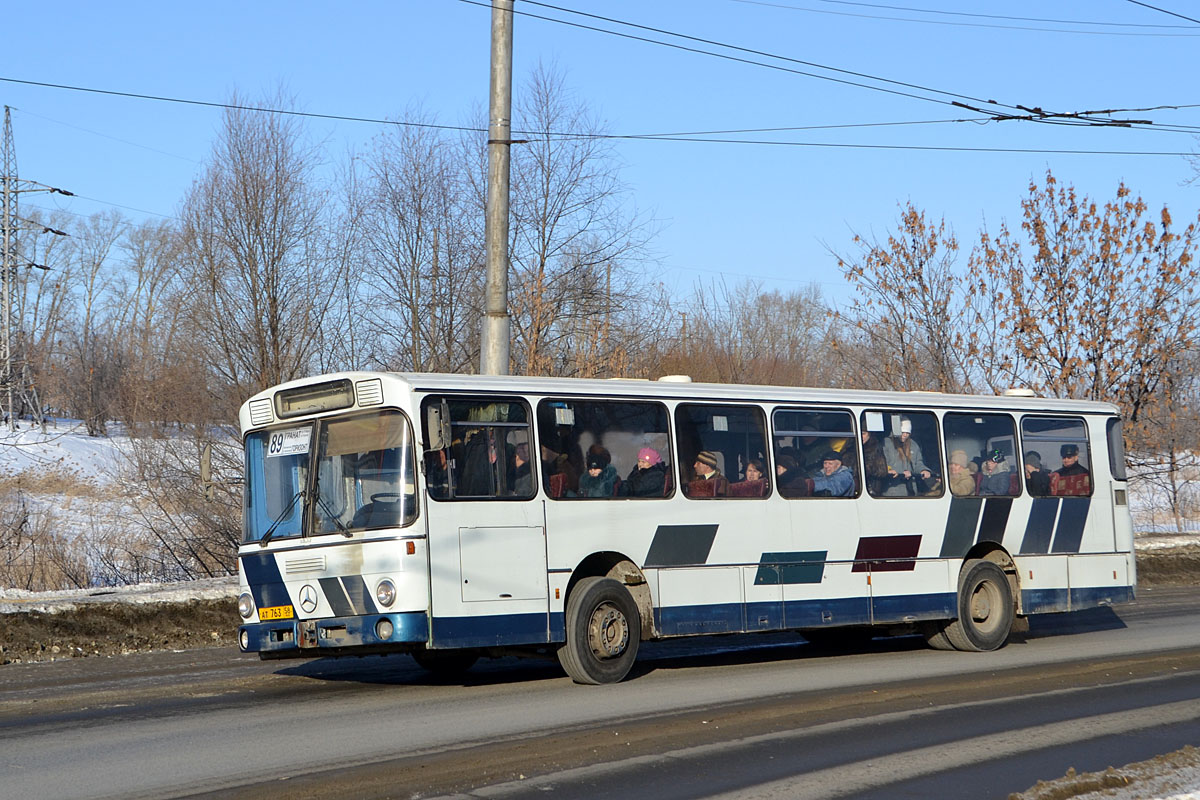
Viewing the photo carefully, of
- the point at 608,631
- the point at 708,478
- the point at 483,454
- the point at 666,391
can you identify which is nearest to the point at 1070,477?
the point at 708,478

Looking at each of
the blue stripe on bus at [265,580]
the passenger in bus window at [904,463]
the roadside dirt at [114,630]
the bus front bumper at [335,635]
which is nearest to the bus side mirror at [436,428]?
the bus front bumper at [335,635]

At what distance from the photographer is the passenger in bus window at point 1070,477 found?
53.4 ft

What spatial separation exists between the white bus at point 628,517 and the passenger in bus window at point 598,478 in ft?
0.06

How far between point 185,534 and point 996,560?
57.0ft

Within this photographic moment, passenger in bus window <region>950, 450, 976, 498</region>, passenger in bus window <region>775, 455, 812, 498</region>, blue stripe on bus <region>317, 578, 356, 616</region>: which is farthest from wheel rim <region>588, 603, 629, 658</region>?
passenger in bus window <region>950, 450, 976, 498</region>

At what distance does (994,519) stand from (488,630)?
7.01 metres

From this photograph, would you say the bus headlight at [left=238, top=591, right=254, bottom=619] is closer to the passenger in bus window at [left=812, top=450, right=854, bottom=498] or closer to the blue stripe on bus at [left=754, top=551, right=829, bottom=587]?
the blue stripe on bus at [left=754, top=551, right=829, bottom=587]

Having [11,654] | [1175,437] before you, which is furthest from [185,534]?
[1175,437]

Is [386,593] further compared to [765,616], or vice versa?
[765,616]

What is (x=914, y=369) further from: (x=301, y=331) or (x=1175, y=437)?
(x=301, y=331)

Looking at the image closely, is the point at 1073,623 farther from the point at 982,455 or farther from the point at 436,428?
the point at 436,428

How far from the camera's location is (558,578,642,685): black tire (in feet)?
39.0

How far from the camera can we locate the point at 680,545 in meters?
12.8

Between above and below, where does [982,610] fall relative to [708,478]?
below
